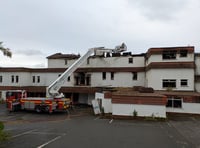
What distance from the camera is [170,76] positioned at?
29.0 metres

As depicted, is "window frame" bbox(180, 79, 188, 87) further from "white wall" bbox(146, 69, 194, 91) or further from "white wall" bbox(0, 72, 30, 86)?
"white wall" bbox(0, 72, 30, 86)

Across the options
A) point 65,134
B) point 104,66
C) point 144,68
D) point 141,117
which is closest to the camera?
point 65,134

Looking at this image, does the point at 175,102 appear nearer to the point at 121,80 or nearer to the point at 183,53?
the point at 183,53

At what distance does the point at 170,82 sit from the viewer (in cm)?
2911

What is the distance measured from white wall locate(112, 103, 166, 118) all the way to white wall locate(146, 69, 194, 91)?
782 cm

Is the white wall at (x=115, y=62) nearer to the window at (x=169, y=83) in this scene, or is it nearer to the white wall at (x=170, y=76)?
the white wall at (x=170, y=76)

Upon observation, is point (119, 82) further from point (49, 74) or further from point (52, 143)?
point (52, 143)

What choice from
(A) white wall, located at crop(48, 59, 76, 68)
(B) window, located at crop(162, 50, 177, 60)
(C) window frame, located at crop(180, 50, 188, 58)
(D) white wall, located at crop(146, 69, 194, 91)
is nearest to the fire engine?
(A) white wall, located at crop(48, 59, 76, 68)

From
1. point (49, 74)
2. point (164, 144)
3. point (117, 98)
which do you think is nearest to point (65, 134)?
point (164, 144)

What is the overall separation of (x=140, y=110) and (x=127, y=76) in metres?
13.7

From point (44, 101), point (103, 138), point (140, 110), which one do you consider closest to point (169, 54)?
point (140, 110)

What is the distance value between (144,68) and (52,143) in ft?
83.6

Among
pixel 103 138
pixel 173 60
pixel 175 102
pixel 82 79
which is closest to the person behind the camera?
pixel 103 138

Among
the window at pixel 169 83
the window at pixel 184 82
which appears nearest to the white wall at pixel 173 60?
the window at pixel 184 82
